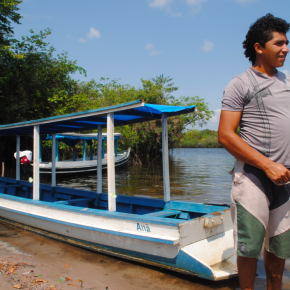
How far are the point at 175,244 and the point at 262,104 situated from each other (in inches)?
86.6

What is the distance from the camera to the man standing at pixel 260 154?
1773mm

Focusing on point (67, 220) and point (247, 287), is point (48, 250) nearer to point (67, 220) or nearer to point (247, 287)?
point (67, 220)

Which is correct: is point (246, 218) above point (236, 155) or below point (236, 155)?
below

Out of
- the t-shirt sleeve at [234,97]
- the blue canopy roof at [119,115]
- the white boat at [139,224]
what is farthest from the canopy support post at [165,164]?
the t-shirt sleeve at [234,97]

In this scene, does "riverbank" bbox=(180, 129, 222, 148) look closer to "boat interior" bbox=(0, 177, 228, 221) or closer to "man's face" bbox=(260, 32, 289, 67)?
"boat interior" bbox=(0, 177, 228, 221)

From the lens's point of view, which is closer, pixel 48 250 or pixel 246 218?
pixel 246 218

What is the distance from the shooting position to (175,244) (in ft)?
11.4

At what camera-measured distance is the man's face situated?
192cm

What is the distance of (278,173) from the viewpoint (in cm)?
169

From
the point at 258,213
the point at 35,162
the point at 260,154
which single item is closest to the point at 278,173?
the point at 260,154

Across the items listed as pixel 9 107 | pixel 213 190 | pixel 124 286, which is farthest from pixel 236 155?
pixel 9 107

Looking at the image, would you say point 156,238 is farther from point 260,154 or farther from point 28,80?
point 28,80

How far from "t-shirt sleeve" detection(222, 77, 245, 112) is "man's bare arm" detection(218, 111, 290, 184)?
0.11 ft

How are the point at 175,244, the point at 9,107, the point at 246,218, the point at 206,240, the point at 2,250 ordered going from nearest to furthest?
the point at 246,218
the point at 175,244
the point at 206,240
the point at 2,250
the point at 9,107
